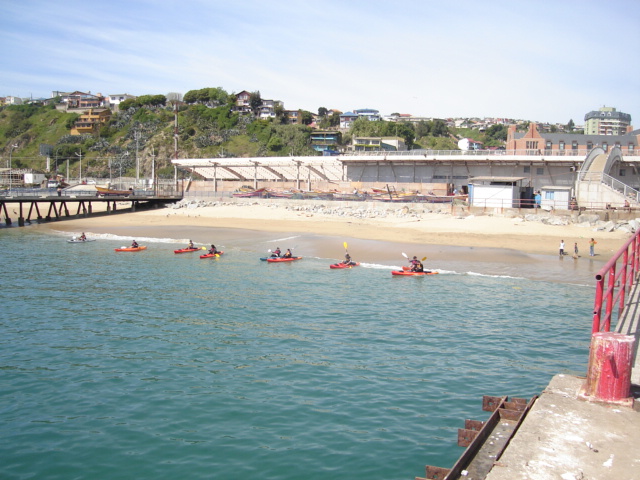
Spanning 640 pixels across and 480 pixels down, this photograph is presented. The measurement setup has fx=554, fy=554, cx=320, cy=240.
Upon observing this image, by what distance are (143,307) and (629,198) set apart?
128 feet

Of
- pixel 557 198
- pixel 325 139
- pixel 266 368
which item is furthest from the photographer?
pixel 325 139

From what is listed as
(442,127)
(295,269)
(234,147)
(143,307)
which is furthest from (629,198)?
(442,127)

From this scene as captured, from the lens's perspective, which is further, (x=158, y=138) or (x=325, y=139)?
(x=325, y=139)

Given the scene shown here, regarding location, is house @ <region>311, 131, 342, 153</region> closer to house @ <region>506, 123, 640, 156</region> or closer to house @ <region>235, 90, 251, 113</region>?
house @ <region>235, 90, 251, 113</region>

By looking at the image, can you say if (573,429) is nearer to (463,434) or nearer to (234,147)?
(463,434)

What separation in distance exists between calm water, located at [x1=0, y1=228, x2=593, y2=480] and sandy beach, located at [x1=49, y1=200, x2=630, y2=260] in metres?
10.4

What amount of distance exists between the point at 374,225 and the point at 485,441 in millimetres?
38114

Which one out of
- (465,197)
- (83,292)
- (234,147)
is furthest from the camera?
(234,147)

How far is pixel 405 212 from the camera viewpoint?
50.9 m

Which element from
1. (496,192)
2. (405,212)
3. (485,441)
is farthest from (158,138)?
(485,441)

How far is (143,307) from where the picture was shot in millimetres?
23234

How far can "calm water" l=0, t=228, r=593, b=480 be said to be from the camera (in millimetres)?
11070

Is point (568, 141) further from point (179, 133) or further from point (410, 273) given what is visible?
point (179, 133)

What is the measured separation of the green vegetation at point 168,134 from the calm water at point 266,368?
3117 inches
